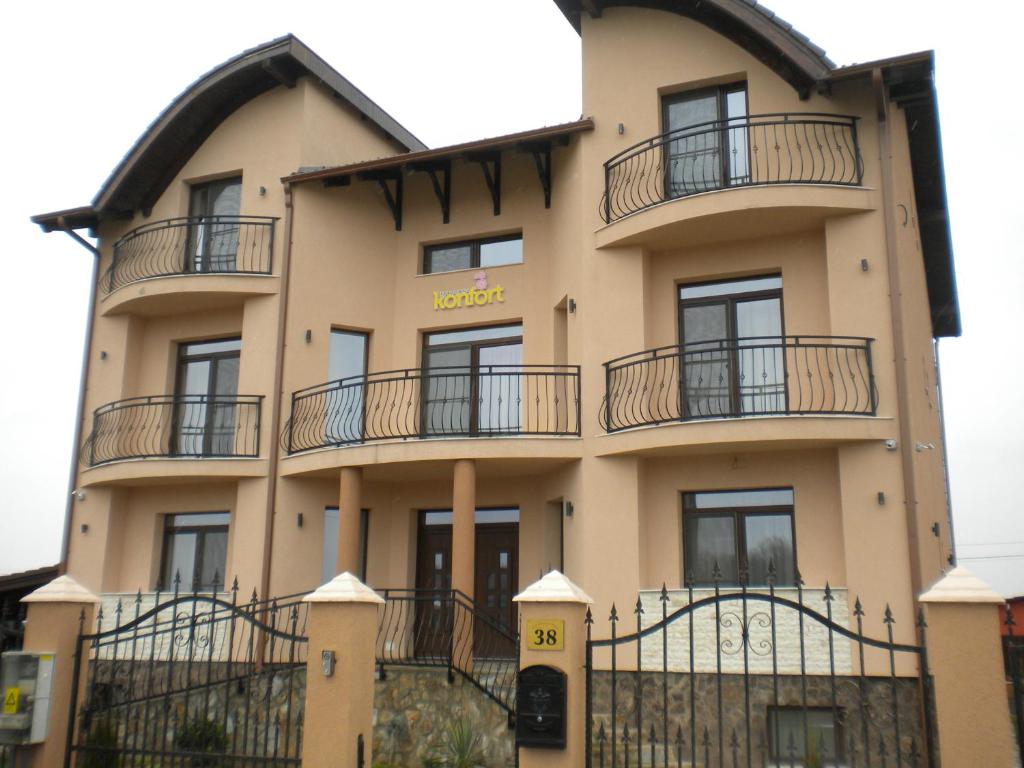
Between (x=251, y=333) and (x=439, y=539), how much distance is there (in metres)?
4.72

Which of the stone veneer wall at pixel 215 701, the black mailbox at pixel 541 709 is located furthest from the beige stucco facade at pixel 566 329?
the black mailbox at pixel 541 709

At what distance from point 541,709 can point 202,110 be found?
13.6 meters

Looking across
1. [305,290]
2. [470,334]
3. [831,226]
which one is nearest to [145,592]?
[305,290]

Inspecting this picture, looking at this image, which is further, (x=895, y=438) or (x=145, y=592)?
(x=145, y=592)

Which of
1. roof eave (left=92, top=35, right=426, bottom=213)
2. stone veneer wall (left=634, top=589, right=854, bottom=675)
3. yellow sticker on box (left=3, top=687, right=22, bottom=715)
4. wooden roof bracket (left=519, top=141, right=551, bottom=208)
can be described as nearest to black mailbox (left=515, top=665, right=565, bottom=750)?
stone veneer wall (left=634, top=589, right=854, bottom=675)

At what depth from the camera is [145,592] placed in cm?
1669

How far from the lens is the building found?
1294cm

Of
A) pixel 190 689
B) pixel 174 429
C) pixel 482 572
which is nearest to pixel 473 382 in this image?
pixel 482 572

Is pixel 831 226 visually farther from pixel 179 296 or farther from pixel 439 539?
pixel 179 296

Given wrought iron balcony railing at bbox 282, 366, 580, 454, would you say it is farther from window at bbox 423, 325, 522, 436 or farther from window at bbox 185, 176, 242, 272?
window at bbox 185, 176, 242, 272

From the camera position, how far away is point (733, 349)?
12.9 m

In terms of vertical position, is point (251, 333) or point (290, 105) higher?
point (290, 105)

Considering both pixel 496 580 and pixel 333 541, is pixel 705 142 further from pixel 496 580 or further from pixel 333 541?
pixel 333 541

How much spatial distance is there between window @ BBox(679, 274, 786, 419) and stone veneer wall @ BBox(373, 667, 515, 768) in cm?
467
